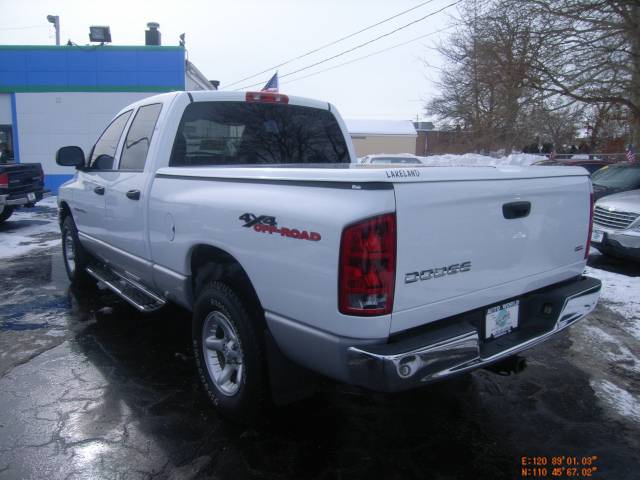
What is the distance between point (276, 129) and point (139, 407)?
2.44 meters

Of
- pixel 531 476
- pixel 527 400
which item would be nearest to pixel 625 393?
pixel 527 400

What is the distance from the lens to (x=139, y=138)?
412cm

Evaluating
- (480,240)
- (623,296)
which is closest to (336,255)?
(480,240)

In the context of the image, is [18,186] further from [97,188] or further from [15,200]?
[97,188]

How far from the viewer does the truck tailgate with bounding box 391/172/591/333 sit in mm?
2178

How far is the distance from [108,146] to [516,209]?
3979 millimetres

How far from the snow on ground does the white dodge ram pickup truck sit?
19.7 feet

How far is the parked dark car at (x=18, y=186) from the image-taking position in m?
10.6

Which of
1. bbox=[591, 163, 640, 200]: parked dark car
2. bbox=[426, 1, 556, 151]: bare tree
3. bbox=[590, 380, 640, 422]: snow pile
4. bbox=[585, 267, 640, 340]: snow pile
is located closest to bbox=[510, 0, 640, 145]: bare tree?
bbox=[426, 1, 556, 151]: bare tree

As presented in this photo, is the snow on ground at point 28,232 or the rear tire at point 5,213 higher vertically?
the rear tire at point 5,213

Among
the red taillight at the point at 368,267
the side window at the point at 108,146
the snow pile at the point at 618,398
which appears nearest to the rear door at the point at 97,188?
the side window at the point at 108,146

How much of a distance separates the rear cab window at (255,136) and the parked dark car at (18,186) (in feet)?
29.3

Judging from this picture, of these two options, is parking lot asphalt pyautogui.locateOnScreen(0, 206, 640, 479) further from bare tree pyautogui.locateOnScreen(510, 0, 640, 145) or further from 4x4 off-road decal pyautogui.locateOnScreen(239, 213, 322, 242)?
bare tree pyautogui.locateOnScreen(510, 0, 640, 145)

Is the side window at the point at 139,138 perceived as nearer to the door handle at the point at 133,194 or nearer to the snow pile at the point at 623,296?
the door handle at the point at 133,194
